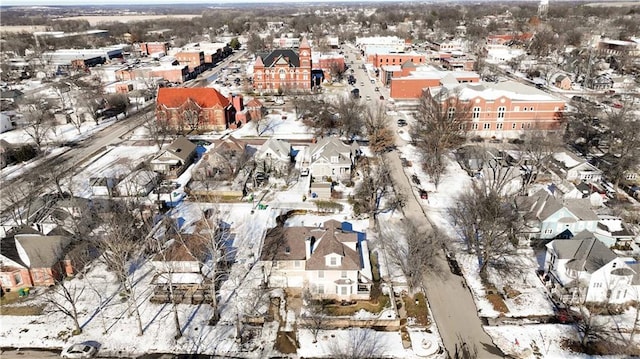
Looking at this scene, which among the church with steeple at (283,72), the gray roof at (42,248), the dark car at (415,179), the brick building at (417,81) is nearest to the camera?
the gray roof at (42,248)

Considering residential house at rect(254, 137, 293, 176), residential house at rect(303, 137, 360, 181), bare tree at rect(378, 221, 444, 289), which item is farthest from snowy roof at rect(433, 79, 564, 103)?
bare tree at rect(378, 221, 444, 289)

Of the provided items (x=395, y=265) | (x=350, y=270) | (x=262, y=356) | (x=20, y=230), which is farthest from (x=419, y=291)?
(x=20, y=230)

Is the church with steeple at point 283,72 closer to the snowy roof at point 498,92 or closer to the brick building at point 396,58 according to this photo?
the brick building at point 396,58

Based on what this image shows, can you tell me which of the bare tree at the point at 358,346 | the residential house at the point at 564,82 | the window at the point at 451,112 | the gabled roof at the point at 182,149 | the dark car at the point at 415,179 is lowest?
the bare tree at the point at 358,346

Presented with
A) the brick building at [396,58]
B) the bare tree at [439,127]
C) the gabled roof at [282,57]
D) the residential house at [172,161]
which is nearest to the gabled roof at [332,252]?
the bare tree at [439,127]

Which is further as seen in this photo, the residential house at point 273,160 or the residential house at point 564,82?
the residential house at point 564,82

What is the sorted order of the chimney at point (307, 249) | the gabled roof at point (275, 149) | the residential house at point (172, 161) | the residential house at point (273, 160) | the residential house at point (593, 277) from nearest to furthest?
the residential house at point (593, 277)
the chimney at point (307, 249)
the residential house at point (273, 160)
the residential house at point (172, 161)
the gabled roof at point (275, 149)
